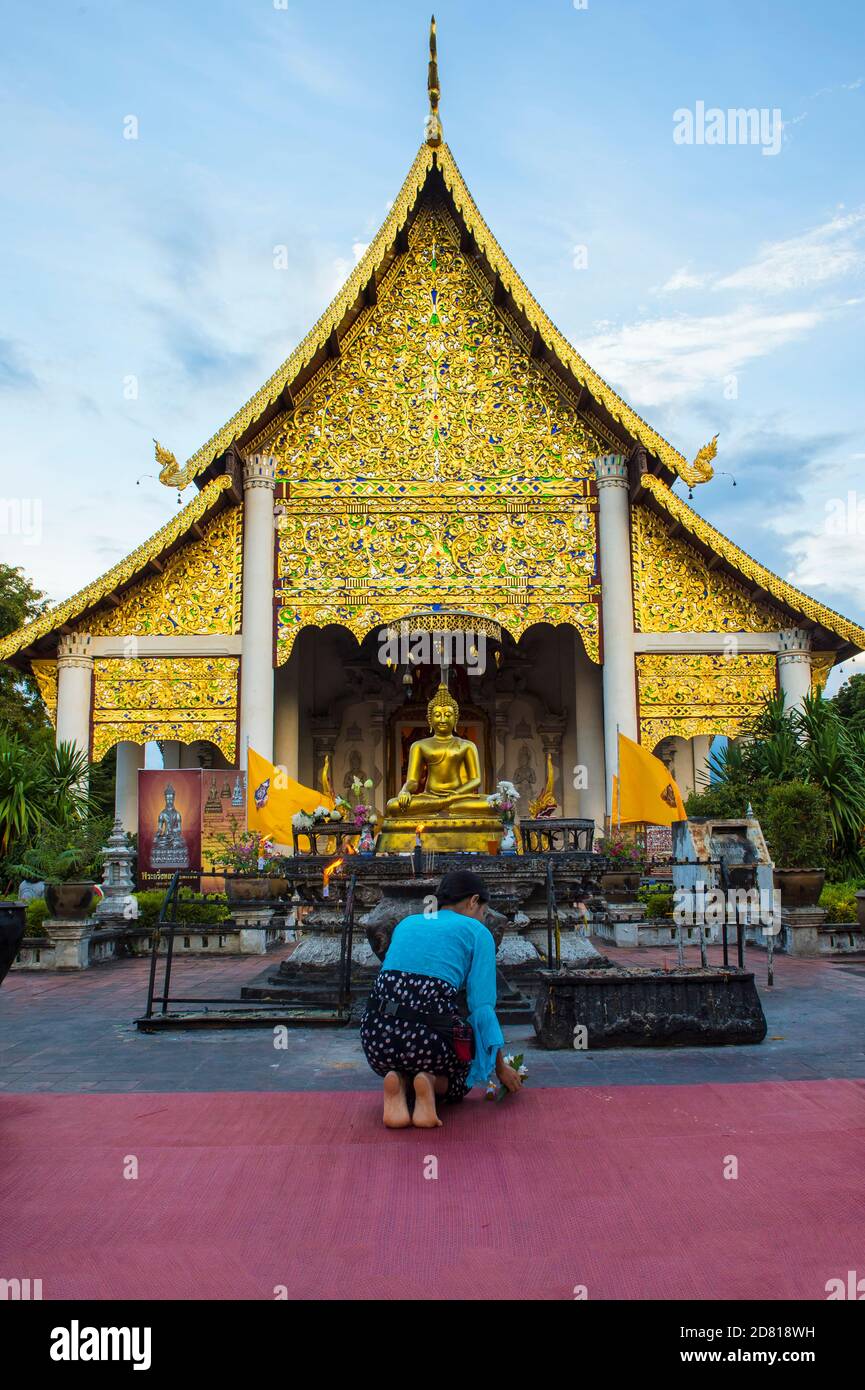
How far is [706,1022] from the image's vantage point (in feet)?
16.3

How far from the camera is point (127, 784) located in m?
15.5

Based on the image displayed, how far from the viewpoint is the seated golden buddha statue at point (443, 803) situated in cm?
784

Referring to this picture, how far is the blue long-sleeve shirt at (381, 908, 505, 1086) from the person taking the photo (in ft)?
12.6

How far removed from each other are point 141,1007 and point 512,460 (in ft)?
32.0

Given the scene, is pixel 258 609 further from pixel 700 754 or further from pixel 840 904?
pixel 840 904

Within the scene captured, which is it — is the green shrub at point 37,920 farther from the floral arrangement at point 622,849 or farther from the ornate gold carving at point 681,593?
the ornate gold carving at point 681,593

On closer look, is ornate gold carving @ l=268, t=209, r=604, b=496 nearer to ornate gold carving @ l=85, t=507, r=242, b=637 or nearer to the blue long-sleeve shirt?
ornate gold carving @ l=85, t=507, r=242, b=637

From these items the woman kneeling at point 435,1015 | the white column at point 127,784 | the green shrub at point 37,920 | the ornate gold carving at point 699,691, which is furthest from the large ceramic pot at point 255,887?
the woman kneeling at point 435,1015

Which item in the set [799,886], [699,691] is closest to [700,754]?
[699,691]

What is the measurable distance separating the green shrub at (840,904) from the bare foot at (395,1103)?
675cm

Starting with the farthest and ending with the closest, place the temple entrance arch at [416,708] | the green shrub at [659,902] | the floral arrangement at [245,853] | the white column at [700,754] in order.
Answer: the temple entrance arch at [416,708] < the white column at [700,754] < the floral arrangement at [245,853] < the green shrub at [659,902]

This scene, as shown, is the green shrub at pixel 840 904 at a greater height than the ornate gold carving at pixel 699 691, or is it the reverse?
the ornate gold carving at pixel 699 691

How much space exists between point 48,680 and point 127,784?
7.00ft
